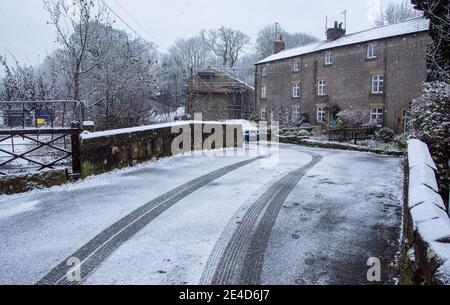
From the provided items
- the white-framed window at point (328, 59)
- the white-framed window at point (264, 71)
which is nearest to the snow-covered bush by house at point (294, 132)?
the white-framed window at point (328, 59)

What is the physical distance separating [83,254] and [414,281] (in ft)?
12.3

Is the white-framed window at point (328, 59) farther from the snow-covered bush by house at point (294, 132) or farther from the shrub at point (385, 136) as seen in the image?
the shrub at point (385, 136)

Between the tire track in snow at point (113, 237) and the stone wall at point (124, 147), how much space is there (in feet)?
9.19

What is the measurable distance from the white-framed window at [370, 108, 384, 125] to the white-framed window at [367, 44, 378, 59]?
4.33 m

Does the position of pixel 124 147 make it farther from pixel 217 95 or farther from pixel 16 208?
pixel 217 95

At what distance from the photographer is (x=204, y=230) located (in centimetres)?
513

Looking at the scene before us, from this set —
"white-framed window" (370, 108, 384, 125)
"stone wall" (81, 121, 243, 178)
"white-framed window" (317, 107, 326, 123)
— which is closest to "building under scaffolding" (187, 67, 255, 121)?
"white-framed window" (317, 107, 326, 123)

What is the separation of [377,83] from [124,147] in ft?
76.4

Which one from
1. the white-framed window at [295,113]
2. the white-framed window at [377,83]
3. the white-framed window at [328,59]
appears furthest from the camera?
the white-framed window at [295,113]

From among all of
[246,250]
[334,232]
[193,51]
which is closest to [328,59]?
[334,232]

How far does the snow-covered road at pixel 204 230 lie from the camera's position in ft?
12.7

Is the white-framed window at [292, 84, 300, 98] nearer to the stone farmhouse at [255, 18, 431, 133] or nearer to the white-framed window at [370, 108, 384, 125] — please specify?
the stone farmhouse at [255, 18, 431, 133]

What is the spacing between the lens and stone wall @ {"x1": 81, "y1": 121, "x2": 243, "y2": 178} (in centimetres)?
896

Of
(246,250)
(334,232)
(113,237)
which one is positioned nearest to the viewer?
(246,250)
